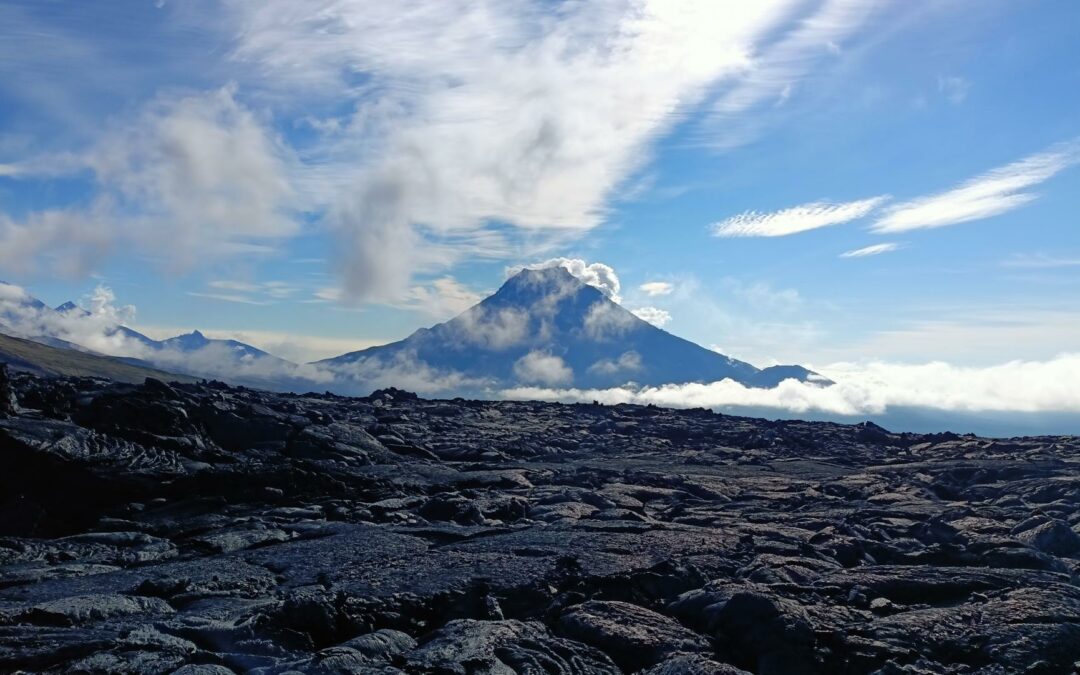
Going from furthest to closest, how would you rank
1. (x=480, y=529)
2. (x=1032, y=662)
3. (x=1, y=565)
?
1. (x=480, y=529)
2. (x=1, y=565)
3. (x=1032, y=662)

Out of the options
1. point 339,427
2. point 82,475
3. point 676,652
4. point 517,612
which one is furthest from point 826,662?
point 339,427

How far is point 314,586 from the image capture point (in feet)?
53.8

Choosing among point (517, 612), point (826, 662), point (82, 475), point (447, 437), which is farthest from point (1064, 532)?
point (447, 437)

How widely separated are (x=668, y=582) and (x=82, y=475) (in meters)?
19.9

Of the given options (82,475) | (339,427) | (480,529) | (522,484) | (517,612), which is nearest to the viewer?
(517,612)

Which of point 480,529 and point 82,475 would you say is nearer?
point 480,529

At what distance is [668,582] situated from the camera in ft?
59.5

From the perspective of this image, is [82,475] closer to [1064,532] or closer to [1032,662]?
[1032,662]

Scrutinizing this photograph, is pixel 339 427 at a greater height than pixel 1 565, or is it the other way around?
pixel 339 427

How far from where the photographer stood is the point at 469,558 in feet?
62.8

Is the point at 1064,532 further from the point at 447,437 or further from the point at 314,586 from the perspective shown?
the point at 447,437

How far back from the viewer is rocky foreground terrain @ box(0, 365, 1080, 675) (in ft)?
44.7

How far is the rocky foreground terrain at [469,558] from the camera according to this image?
536 inches

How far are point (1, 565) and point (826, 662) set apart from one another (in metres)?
18.9
